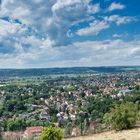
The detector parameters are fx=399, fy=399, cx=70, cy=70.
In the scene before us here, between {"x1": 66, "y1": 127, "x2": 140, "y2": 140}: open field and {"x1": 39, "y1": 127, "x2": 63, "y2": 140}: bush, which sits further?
{"x1": 66, "y1": 127, "x2": 140, "y2": 140}: open field

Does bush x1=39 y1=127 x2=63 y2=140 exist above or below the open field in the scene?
above

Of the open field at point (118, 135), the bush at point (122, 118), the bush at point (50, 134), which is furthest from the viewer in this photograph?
the bush at point (122, 118)

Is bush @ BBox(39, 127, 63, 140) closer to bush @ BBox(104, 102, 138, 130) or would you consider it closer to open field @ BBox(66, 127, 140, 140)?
open field @ BBox(66, 127, 140, 140)

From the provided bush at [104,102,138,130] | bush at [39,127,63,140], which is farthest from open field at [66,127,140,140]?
bush at [39,127,63,140]

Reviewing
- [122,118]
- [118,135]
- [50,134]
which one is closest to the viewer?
[50,134]

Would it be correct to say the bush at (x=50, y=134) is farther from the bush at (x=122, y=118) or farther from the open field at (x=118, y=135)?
the bush at (x=122, y=118)

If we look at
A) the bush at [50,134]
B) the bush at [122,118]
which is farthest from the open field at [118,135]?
the bush at [50,134]

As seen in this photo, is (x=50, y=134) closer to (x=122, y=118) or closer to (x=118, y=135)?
(x=118, y=135)

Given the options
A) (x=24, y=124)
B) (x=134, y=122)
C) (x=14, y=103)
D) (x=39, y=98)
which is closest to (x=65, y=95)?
(x=39, y=98)

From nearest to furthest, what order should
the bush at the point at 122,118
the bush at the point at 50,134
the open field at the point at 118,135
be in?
the bush at the point at 50,134 < the open field at the point at 118,135 < the bush at the point at 122,118

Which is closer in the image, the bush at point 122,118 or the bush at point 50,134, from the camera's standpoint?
the bush at point 50,134

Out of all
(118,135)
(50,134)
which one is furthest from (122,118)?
(50,134)

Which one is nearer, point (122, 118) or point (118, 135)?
point (118, 135)
